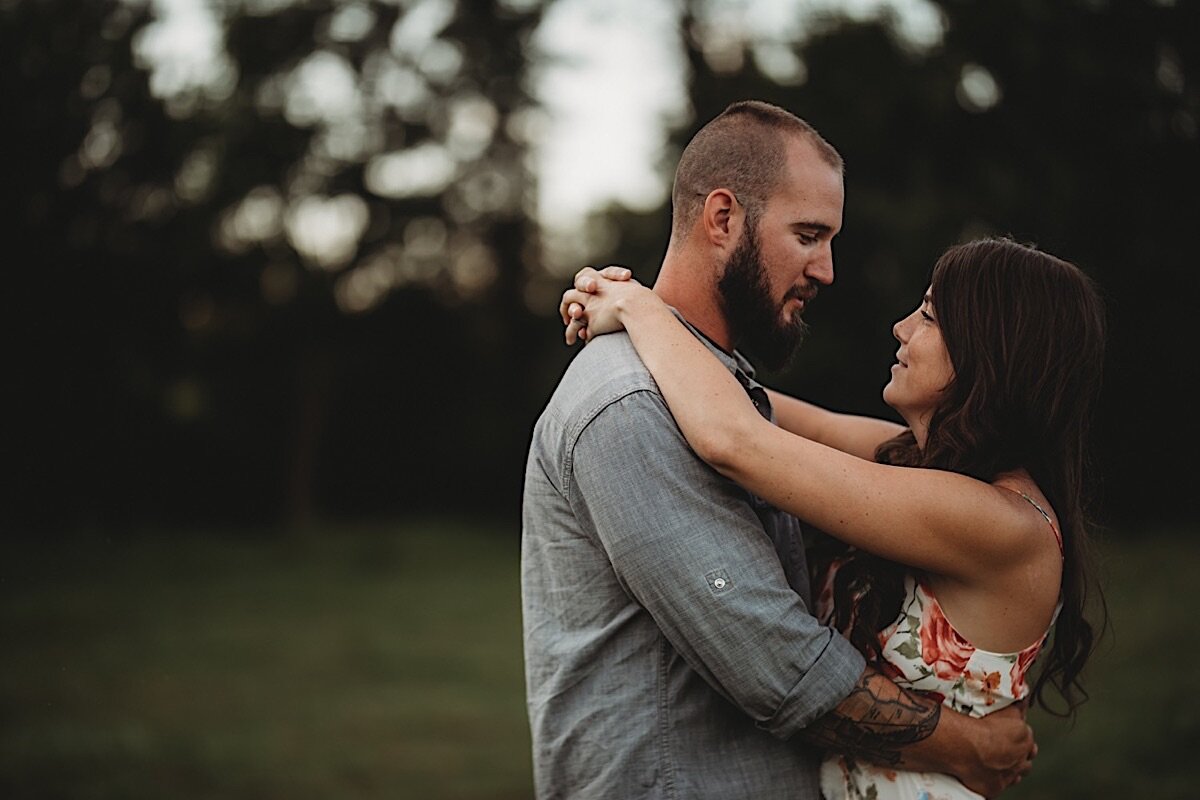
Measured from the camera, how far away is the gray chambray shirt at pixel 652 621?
221 centimetres

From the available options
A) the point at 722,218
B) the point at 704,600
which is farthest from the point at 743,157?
the point at 704,600

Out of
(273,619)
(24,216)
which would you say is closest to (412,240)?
(273,619)

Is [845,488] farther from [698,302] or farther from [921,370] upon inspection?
[698,302]

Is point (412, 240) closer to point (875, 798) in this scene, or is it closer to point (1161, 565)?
point (1161, 565)

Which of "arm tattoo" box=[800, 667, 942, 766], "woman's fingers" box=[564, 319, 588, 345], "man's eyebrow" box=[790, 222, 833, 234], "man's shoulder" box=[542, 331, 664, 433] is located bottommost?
"arm tattoo" box=[800, 667, 942, 766]

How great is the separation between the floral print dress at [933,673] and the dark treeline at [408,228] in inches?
29.8

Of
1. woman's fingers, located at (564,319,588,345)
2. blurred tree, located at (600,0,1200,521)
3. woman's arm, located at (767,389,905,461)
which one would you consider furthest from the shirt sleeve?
woman's arm, located at (767,389,905,461)

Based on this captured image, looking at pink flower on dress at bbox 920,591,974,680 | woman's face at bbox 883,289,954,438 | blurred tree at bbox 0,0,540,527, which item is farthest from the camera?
blurred tree at bbox 0,0,540,527

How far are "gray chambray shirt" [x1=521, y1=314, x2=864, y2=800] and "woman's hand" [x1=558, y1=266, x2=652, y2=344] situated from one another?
67mm

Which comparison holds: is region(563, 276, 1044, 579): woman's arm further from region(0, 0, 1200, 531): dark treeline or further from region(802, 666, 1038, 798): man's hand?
region(0, 0, 1200, 531): dark treeline

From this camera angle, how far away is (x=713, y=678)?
2.26 metres

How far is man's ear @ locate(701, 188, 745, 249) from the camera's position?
8.86 feet

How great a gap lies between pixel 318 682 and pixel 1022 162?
6.76 metres

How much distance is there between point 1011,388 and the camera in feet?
8.15
